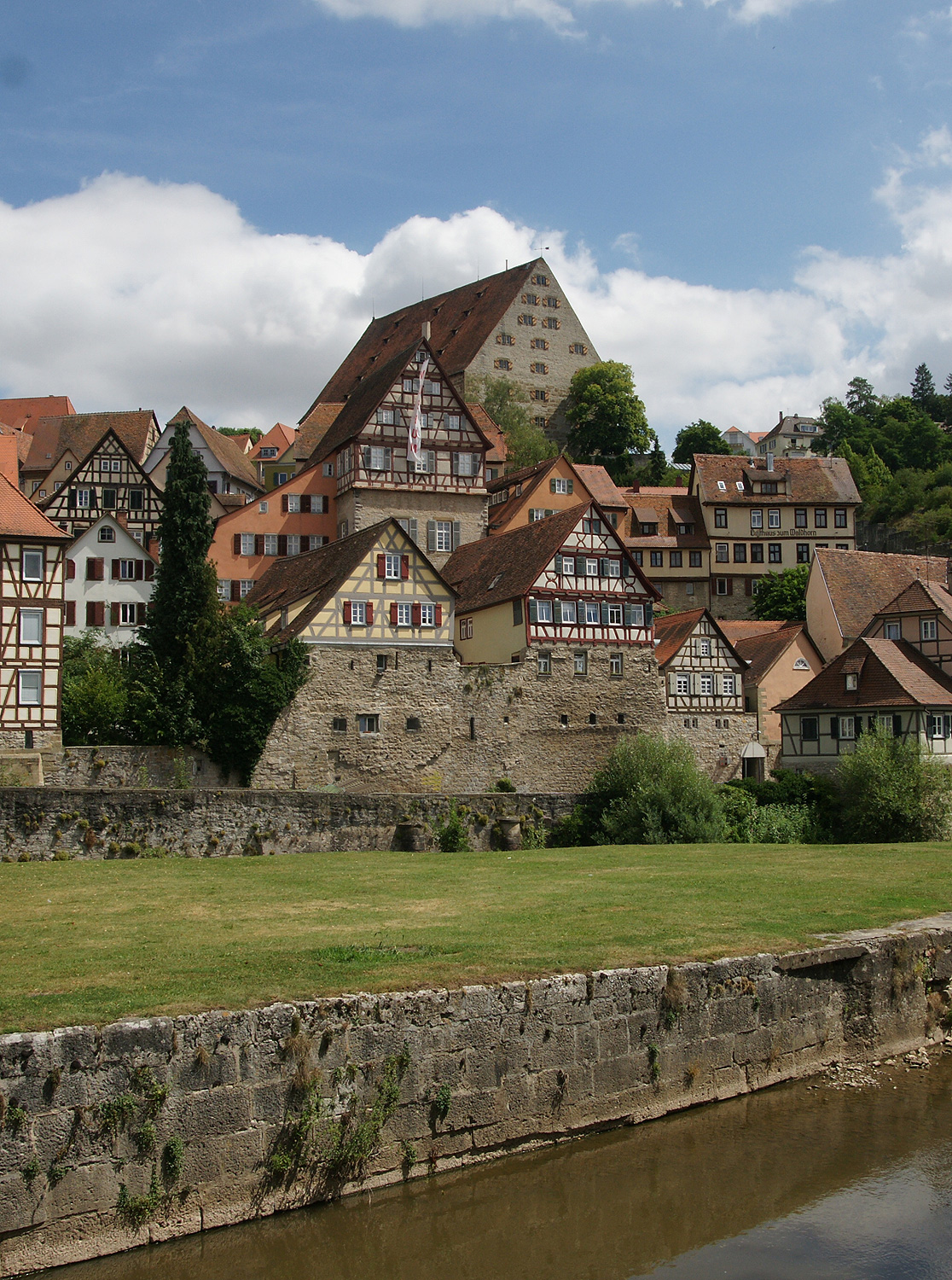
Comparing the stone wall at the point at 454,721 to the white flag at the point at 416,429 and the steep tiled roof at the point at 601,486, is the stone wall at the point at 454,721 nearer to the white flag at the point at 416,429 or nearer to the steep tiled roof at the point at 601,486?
the white flag at the point at 416,429

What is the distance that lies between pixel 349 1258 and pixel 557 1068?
345 cm

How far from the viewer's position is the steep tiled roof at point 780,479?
7375 centimetres

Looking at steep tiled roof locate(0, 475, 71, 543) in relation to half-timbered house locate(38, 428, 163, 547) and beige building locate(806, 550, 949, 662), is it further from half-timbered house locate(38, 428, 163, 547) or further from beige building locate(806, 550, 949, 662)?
beige building locate(806, 550, 949, 662)

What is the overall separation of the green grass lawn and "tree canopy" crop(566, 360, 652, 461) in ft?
186

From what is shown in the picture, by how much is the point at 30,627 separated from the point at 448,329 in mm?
57924

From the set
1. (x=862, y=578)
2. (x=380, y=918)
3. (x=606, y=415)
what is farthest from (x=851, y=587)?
(x=380, y=918)

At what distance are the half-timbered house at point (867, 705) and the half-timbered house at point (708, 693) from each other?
1.88m

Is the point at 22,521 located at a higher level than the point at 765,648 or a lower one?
higher

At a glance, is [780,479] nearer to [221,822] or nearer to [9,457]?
[9,457]

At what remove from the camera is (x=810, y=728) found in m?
47.6

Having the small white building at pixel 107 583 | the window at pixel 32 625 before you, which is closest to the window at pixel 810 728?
the small white building at pixel 107 583

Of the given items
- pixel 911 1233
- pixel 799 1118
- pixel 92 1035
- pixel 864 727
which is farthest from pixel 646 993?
pixel 864 727

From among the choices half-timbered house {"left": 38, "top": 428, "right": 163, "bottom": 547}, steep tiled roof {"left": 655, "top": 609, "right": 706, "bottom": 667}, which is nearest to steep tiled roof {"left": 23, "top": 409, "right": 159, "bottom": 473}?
half-timbered house {"left": 38, "top": 428, "right": 163, "bottom": 547}

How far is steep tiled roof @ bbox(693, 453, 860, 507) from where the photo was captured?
73.8m
